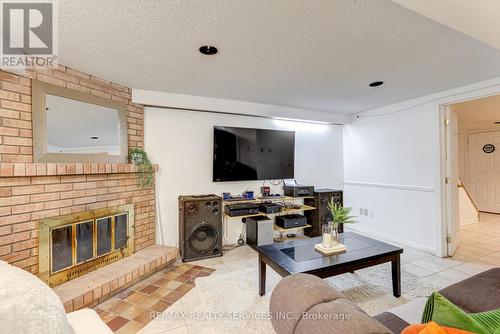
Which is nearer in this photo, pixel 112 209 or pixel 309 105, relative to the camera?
pixel 112 209

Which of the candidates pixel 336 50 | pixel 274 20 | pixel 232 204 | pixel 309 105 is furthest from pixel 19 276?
pixel 309 105

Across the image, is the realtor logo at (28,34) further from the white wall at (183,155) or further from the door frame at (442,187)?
the door frame at (442,187)

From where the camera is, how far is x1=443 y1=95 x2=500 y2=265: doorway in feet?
10.3

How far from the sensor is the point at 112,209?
2568 mm

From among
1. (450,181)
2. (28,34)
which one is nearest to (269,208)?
(450,181)

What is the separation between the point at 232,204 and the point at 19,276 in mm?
2590

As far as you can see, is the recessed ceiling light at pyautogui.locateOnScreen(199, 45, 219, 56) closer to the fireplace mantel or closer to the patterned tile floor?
the fireplace mantel

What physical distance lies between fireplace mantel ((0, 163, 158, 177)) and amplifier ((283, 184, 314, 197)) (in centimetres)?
228

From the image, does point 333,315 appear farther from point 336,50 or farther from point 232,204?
point 232,204

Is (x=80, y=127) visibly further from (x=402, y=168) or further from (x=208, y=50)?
(x=402, y=168)

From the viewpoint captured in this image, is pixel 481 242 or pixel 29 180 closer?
pixel 29 180

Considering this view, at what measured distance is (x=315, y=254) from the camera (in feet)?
6.71

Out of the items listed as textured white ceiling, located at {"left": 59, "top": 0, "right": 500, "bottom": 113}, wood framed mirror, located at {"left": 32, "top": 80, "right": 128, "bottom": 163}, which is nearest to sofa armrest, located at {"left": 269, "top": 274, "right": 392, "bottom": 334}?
textured white ceiling, located at {"left": 59, "top": 0, "right": 500, "bottom": 113}

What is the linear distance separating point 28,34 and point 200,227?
2.36m
